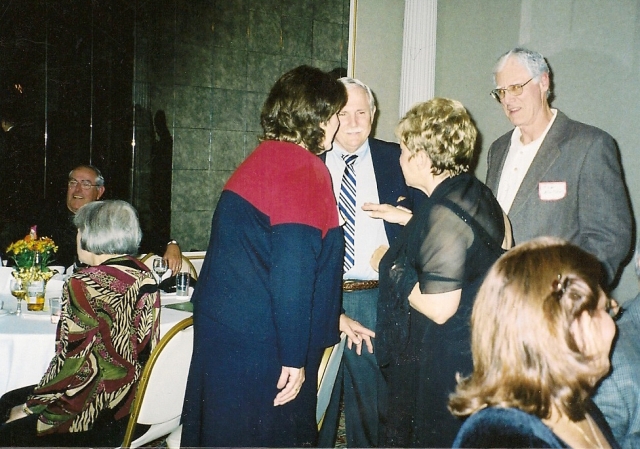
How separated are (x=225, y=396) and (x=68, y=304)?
1.88 feet

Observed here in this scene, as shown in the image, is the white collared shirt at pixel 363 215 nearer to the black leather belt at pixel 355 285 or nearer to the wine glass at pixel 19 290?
the black leather belt at pixel 355 285

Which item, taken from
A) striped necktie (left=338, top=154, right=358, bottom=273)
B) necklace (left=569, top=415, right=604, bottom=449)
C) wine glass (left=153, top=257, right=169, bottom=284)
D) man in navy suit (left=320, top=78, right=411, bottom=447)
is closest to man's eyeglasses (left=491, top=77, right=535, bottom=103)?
man in navy suit (left=320, top=78, right=411, bottom=447)

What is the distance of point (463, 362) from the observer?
1581 millimetres

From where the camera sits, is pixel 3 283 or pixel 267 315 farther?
pixel 3 283

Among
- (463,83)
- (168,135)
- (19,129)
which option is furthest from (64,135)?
(463,83)

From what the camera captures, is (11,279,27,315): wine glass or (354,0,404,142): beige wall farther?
(354,0,404,142): beige wall

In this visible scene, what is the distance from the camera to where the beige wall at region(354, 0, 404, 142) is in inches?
163

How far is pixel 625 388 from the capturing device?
120 cm

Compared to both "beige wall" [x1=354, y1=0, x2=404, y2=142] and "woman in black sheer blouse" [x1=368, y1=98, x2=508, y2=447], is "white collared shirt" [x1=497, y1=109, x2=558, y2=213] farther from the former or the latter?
"beige wall" [x1=354, y1=0, x2=404, y2=142]

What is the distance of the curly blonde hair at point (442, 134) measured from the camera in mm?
1673

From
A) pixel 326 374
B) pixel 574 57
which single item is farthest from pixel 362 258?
pixel 574 57

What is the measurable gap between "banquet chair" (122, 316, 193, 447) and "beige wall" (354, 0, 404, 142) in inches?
109

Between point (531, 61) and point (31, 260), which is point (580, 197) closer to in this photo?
point (531, 61)

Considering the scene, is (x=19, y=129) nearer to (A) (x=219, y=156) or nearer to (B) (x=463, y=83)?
(A) (x=219, y=156)
